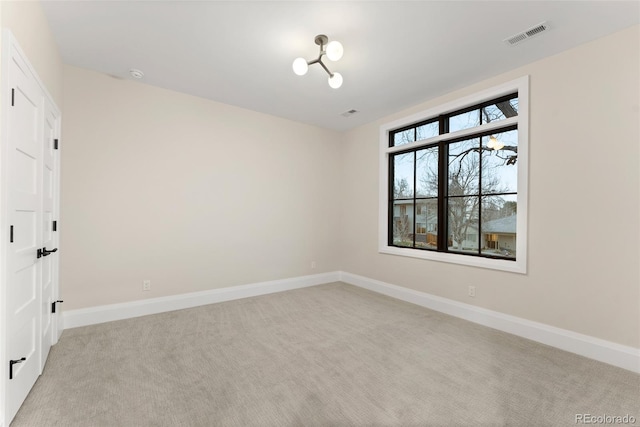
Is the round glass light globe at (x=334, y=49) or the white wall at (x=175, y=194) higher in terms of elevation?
the round glass light globe at (x=334, y=49)

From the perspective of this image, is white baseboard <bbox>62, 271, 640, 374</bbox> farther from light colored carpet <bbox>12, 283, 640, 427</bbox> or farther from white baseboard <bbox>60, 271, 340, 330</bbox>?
light colored carpet <bbox>12, 283, 640, 427</bbox>

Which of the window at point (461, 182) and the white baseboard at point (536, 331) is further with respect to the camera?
the window at point (461, 182)

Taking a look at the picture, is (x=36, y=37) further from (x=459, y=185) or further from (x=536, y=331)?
(x=536, y=331)

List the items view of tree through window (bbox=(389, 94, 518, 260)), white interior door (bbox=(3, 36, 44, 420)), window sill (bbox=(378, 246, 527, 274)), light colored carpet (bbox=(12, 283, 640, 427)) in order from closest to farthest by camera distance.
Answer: white interior door (bbox=(3, 36, 44, 420))
light colored carpet (bbox=(12, 283, 640, 427))
window sill (bbox=(378, 246, 527, 274))
view of tree through window (bbox=(389, 94, 518, 260))

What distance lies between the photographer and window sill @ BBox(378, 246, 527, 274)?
3033mm

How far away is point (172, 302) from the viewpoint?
144 inches

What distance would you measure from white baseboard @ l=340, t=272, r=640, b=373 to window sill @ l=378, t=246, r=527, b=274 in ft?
1.61

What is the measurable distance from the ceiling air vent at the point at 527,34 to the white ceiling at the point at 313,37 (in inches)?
1.6

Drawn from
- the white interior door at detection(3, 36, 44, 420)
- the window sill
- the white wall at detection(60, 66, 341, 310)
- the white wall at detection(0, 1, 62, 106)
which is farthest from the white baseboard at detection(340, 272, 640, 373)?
the white wall at detection(0, 1, 62, 106)

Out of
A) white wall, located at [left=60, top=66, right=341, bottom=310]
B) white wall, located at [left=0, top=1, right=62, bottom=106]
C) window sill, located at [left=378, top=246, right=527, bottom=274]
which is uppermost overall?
white wall, located at [left=0, top=1, right=62, bottom=106]

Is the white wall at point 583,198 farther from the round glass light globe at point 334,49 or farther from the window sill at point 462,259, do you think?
the round glass light globe at point 334,49

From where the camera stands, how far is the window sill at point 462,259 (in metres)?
3.03

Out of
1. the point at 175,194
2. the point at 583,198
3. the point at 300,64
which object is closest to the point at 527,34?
the point at 583,198

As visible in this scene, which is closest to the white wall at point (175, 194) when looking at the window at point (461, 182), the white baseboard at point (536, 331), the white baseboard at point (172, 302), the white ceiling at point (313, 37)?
the white baseboard at point (172, 302)
